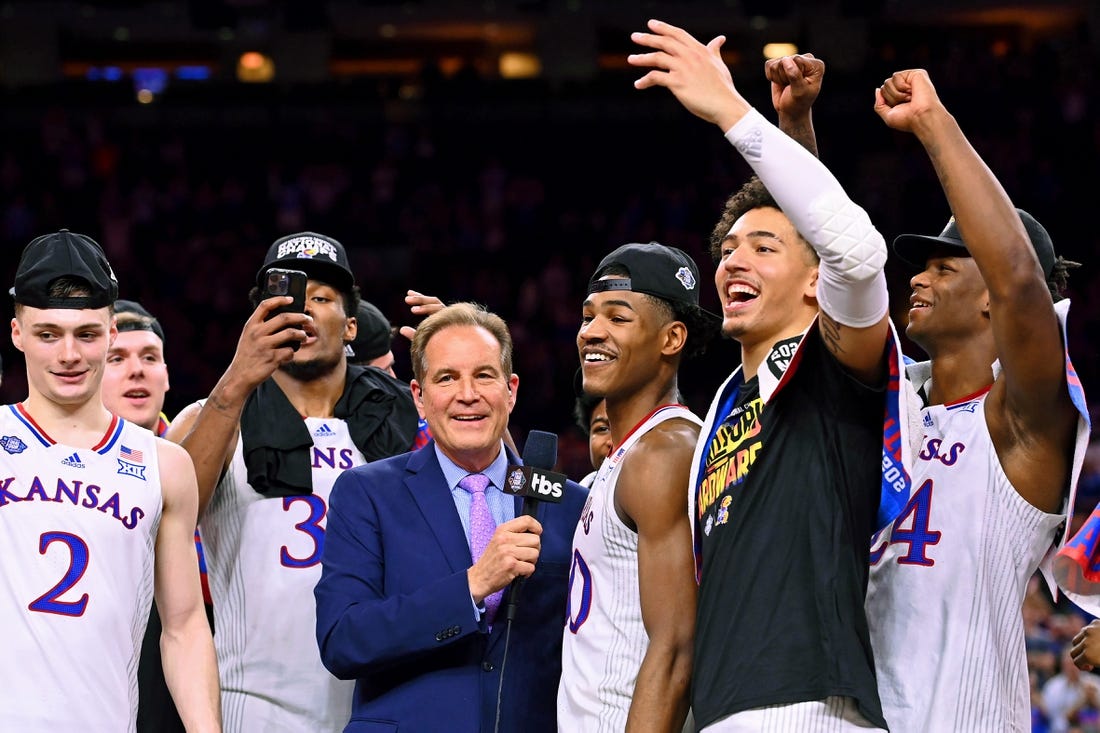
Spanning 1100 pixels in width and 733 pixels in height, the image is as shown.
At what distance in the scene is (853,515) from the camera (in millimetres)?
3104

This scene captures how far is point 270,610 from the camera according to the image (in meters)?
4.52

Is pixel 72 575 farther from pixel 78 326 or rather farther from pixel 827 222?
pixel 827 222

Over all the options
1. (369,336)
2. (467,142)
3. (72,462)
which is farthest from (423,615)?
(467,142)

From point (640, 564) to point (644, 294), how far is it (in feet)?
2.96

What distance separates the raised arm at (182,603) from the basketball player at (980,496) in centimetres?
193

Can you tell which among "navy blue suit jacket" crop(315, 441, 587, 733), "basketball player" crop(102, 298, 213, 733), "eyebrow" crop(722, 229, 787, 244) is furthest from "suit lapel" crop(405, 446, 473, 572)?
"basketball player" crop(102, 298, 213, 733)

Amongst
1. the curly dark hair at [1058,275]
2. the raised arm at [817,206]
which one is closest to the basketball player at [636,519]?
the raised arm at [817,206]

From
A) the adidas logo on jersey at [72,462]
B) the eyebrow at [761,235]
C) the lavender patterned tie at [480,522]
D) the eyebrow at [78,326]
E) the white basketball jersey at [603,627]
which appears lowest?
the white basketball jersey at [603,627]

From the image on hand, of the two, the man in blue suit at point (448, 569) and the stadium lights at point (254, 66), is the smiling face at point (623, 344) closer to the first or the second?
the man in blue suit at point (448, 569)

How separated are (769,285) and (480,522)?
49.2 inches

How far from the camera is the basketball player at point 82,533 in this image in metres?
3.71

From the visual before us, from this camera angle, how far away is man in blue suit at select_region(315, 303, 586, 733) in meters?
3.73

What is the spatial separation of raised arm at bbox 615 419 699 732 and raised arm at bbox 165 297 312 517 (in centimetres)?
124

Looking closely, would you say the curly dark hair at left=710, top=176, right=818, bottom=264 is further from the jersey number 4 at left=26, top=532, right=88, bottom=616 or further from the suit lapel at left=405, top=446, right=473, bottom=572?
the jersey number 4 at left=26, top=532, right=88, bottom=616
